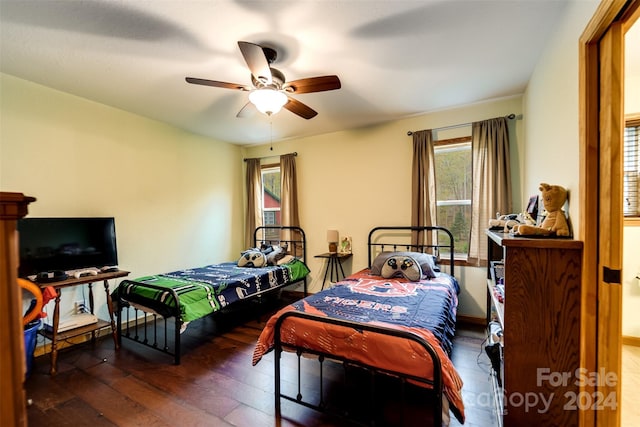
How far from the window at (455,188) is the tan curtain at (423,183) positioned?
12cm

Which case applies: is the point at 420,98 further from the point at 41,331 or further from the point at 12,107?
the point at 41,331

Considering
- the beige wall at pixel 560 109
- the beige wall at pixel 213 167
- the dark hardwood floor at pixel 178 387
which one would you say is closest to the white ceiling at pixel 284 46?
the beige wall at pixel 560 109

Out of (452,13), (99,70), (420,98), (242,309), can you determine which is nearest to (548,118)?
(452,13)

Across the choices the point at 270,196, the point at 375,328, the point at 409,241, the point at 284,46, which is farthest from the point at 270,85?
the point at 270,196

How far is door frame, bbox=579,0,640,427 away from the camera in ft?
4.03

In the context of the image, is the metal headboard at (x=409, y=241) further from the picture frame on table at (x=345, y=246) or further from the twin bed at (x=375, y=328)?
the picture frame on table at (x=345, y=246)

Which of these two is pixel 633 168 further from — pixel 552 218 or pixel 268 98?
pixel 268 98

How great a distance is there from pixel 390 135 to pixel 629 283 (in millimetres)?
2855

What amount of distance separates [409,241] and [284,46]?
2.72m

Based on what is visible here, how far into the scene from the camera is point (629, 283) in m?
2.58

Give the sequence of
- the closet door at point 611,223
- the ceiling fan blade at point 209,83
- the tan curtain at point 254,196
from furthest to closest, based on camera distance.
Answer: the tan curtain at point 254,196 → the ceiling fan blade at point 209,83 → the closet door at point 611,223

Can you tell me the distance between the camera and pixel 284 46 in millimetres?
2119

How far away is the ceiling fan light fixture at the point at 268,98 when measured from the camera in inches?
84.4

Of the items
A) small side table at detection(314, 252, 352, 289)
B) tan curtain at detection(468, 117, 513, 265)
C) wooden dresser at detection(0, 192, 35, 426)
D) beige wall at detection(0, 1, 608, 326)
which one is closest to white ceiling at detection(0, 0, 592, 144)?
beige wall at detection(0, 1, 608, 326)
